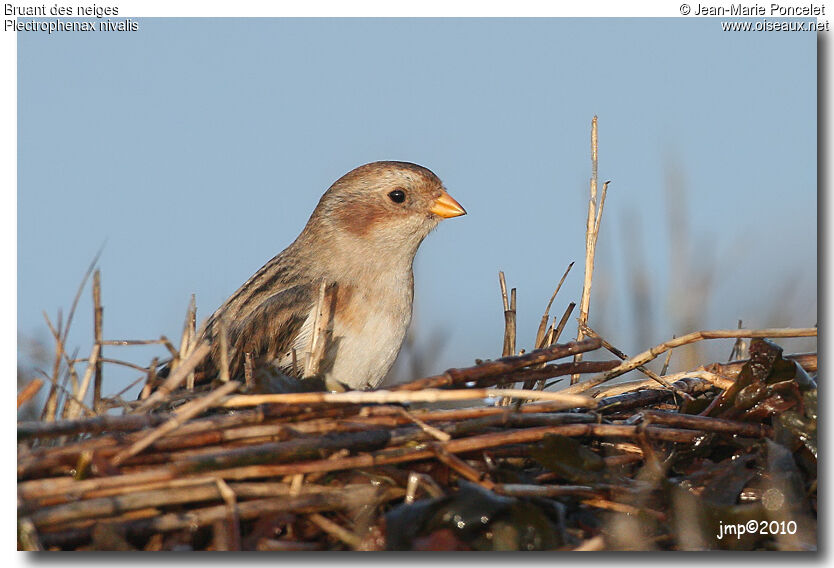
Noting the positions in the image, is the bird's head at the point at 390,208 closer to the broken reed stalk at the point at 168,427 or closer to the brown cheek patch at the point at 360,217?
the brown cheek patch at the point at 360,217

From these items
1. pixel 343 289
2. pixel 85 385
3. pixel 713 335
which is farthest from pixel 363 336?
pixel 713 335

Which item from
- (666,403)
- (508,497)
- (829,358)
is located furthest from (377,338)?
(829,358)

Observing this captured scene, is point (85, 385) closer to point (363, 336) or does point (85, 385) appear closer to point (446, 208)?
point (363, 336)

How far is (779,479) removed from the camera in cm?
294

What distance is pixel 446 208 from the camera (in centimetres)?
477

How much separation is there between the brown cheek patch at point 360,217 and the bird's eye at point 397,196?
78mm

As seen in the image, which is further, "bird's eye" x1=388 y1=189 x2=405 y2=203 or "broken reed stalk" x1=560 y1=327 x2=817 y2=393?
"bird's eye" x1=388 y1=189 x2=405 y2=203

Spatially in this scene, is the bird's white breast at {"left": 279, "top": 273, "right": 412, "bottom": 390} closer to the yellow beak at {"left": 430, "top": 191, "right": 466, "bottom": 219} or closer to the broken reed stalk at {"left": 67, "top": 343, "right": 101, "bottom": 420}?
the yellow beak at {"left": 430, "top": 191, "right": 466, "bottom": 219}

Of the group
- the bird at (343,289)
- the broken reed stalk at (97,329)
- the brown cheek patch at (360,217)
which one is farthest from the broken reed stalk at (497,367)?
the brown cheek patch at (360,217)

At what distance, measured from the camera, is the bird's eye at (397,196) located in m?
4.78

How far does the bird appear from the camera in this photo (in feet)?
13.0

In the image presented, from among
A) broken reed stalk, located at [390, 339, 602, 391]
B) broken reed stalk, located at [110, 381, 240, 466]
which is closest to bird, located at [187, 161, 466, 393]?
broken reed stalk, located at [390, 339, 602, 391]

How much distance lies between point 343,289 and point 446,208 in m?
0.77

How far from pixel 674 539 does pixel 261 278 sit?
2.57m
